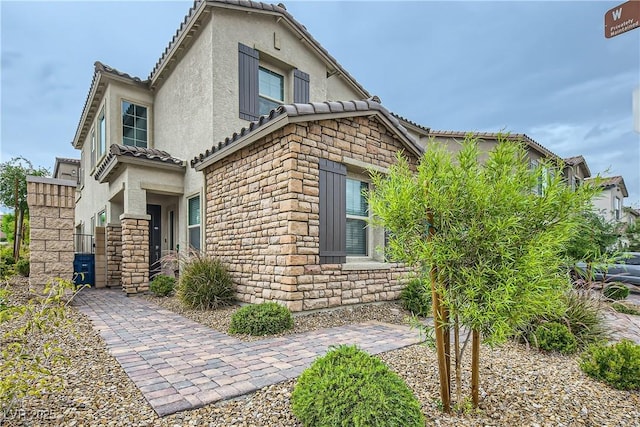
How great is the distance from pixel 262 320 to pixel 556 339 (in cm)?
376

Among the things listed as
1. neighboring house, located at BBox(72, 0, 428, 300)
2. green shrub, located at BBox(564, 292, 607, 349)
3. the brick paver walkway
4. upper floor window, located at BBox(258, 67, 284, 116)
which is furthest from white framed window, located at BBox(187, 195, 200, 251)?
green shrub, located at BBox(564, 292, 607, 349)

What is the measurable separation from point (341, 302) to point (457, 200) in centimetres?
412

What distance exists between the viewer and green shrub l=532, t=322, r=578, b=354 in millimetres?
4099

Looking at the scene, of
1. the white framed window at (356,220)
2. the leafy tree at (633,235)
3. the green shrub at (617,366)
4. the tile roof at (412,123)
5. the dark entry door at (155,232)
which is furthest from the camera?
the leafy tree at (633,235)

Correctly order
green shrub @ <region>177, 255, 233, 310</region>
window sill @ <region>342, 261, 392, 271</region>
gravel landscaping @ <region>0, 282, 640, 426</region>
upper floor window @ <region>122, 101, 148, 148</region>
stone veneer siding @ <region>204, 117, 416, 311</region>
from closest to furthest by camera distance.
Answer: gravel landscaping @ <region>0, 282, 640, 426</region>
stone veneer siding @ <region>204, 117, 416, 311</region>
window sill @ <region>342, 261, 392, 271</region>
green shrub @ <region>177, 255, 233, 310</region>
upper floor window @ <region>122, 101, 148, 148</region>

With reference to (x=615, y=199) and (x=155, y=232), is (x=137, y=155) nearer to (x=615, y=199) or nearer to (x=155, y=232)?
(x=155, y=232)

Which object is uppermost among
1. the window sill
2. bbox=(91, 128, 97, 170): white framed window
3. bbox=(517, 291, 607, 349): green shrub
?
bbox=(91, 128, 97, 170): white framed window

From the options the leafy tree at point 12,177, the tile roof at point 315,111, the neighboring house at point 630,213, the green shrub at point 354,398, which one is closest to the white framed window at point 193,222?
the tile roof at point 315,111

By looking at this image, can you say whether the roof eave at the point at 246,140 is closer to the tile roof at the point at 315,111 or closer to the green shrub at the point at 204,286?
the tile roof at the point at 315,111

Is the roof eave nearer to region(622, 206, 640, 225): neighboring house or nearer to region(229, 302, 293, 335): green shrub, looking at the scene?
region(229, 302, 293, 335): green shrub

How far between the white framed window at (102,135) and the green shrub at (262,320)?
8.99 m

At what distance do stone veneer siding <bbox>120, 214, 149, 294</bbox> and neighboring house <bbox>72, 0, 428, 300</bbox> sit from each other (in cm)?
2

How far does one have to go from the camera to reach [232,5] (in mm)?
8234

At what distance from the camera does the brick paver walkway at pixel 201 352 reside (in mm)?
3008
